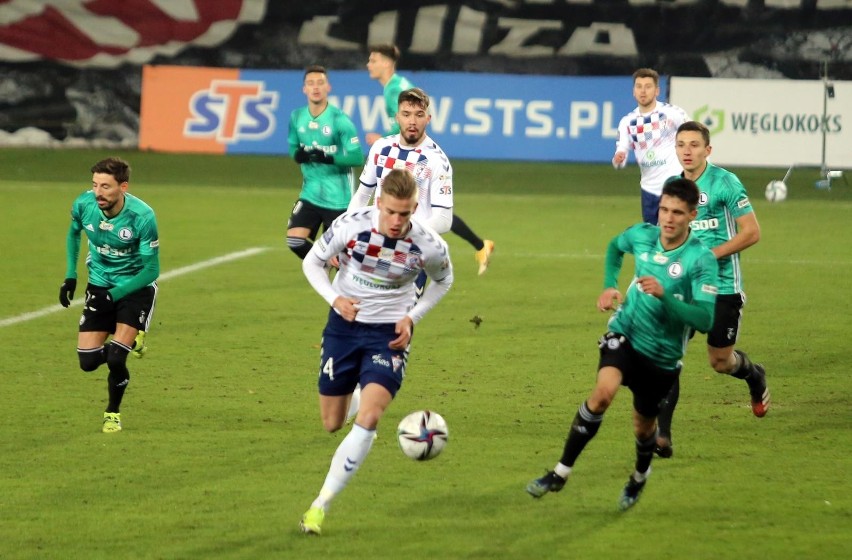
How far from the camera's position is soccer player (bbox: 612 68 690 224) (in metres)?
13.6

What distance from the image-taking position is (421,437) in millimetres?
7371

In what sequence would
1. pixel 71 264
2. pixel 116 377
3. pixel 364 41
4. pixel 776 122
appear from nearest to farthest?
pixel 116 377 → pixel 71 264 → pixel 776 122 → pixel 364 41

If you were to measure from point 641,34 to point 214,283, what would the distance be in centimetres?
1653

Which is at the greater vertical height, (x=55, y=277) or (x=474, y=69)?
(x=474, y=69)

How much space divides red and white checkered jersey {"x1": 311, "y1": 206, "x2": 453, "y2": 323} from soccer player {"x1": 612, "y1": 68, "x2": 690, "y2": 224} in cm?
652

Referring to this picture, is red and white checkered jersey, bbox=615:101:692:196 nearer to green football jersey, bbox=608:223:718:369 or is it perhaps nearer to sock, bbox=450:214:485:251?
Answer: sock, bbox=450:214:485:251

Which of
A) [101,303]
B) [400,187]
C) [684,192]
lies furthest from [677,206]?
[101,303]

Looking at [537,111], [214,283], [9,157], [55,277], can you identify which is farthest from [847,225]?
[9,157]

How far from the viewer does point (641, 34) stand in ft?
96.2

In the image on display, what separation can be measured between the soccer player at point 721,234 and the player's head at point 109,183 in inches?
143

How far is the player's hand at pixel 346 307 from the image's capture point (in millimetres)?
7102

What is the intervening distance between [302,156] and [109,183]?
4.98 metres

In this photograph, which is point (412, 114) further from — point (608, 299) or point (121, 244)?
point (608, 299)

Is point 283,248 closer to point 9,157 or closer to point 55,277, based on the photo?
point 55,277
